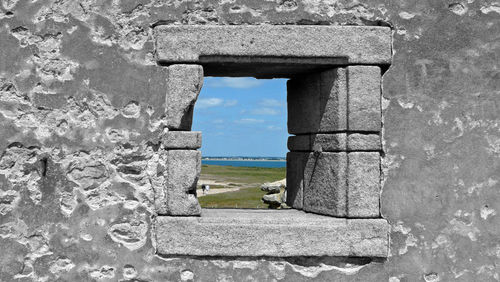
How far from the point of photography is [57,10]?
3.34 meters

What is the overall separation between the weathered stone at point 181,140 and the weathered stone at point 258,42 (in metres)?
0.50

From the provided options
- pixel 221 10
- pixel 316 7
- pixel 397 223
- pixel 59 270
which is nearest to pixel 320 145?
pixel 397 223

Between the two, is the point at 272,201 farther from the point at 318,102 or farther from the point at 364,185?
the point at 364,185

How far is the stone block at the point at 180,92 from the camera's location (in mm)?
3260

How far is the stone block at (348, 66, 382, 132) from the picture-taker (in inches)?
129

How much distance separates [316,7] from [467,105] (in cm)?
128

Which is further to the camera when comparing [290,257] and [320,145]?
[320,145]

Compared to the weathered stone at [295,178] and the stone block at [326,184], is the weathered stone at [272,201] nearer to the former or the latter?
the weathered stone at [295,178]

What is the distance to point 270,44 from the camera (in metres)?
3.29

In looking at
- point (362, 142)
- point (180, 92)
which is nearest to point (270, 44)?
point (180, 92)

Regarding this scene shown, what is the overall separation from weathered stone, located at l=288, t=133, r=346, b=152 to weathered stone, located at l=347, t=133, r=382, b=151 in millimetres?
48

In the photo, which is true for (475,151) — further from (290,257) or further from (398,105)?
(290,257)

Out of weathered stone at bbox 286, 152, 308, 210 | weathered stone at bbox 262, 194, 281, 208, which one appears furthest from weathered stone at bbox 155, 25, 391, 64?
weathered stone at bbox 262, 194, 281, 208

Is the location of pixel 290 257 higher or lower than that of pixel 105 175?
lower
